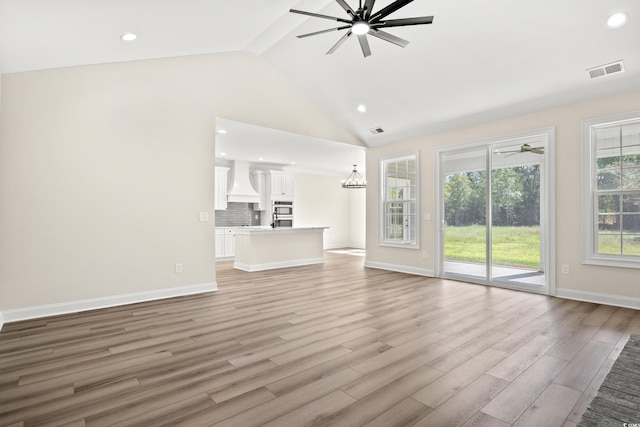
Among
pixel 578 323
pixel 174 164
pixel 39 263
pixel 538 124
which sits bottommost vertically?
pixel 578 323

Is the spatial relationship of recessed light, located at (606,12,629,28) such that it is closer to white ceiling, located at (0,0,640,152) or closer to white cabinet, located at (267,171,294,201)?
white ceiling, located at (0,0,640,152)

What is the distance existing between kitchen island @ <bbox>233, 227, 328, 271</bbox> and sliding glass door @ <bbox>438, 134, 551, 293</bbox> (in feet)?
9.89

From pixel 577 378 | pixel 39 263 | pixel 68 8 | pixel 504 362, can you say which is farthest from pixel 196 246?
pixel 577 378

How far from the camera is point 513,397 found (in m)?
2.13

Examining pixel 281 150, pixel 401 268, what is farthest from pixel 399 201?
pixel 281 150

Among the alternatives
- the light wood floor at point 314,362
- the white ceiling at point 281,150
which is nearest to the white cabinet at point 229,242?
the white ceiling at point 281,150

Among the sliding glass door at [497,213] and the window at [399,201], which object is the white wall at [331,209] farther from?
the sliding glass door at [497,213]

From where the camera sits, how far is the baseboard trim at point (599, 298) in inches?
166

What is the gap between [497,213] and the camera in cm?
A: 575

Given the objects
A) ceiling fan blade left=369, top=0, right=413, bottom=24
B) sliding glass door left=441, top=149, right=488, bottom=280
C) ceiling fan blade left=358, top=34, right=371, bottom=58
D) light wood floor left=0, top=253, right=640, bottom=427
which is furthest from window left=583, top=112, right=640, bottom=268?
ceiling fan blade left=369, top=0, right=413, bottom=24

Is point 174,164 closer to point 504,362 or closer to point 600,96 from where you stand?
point 504,362

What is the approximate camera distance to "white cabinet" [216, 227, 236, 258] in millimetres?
8805

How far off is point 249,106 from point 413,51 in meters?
2.71

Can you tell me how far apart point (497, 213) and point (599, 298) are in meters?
1.83
